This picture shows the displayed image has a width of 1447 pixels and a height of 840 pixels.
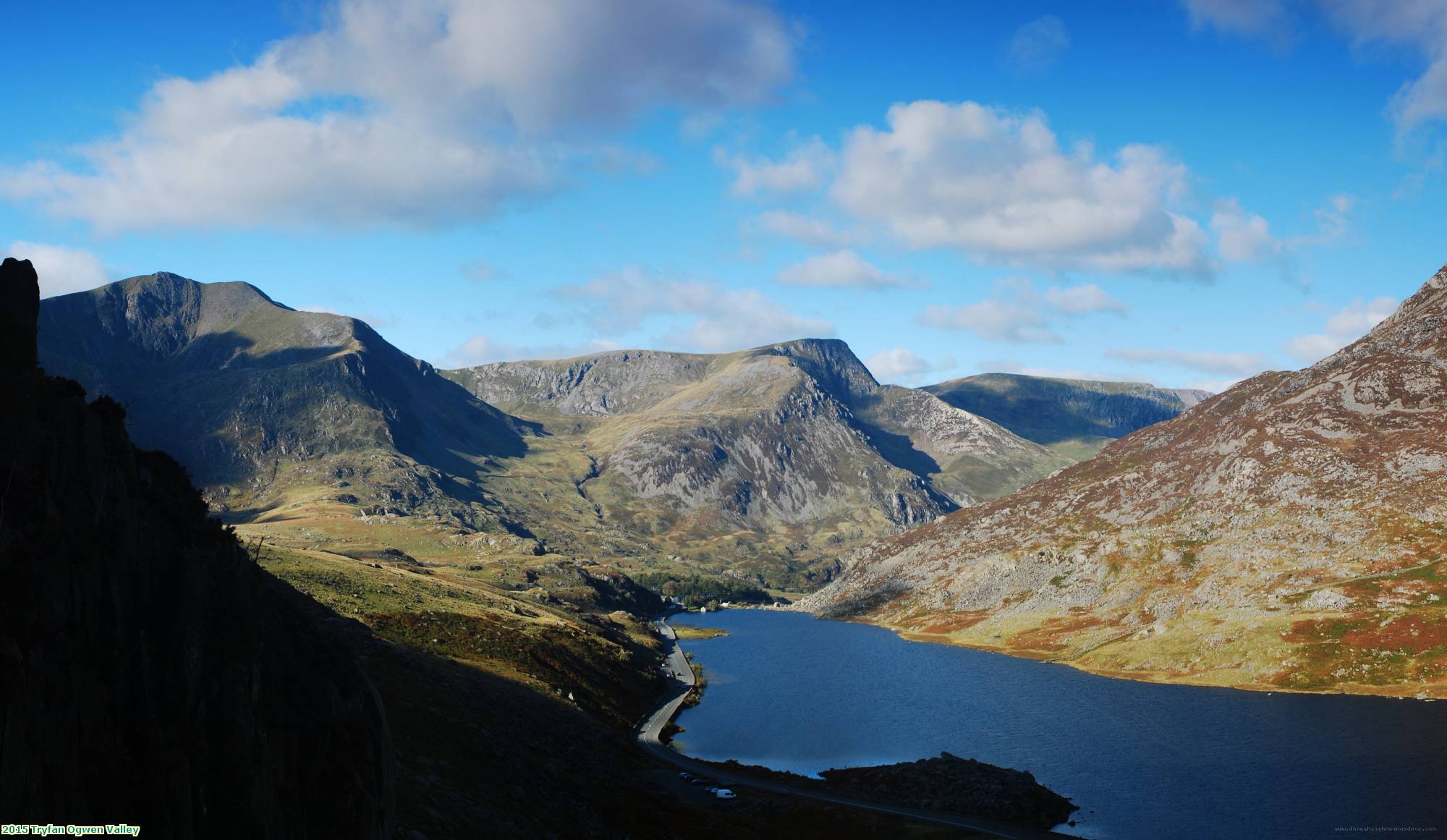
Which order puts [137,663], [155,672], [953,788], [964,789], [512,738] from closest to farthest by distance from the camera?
1. [137,663]
2. [155,672]
3. [512,738]
4. [964,789]
5. [953,788]

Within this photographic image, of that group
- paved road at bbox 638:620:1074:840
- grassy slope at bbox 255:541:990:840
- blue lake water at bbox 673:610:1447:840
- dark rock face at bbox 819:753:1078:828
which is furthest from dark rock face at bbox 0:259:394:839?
blue lake water at bbox 673:610:1447:840

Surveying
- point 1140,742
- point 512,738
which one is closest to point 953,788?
point 1140,742

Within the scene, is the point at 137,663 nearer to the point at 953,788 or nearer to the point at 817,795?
the point at 817,795

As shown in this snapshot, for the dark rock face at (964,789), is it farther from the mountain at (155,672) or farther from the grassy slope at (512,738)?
the mountain at (155,672)

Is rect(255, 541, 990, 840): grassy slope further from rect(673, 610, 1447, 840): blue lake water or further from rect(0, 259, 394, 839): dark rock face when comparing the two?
rect(673, 610, 1447, 840): blue lake water

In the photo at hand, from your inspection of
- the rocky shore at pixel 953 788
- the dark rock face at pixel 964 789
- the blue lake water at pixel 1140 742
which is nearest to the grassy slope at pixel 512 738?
the rocky shore at pixel 953 788

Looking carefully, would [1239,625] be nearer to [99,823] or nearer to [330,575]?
[330,575]

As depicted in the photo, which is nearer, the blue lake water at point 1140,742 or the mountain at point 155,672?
the mountain at point 155,672

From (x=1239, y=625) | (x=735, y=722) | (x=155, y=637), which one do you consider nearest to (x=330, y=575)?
(x=735, y=722)
